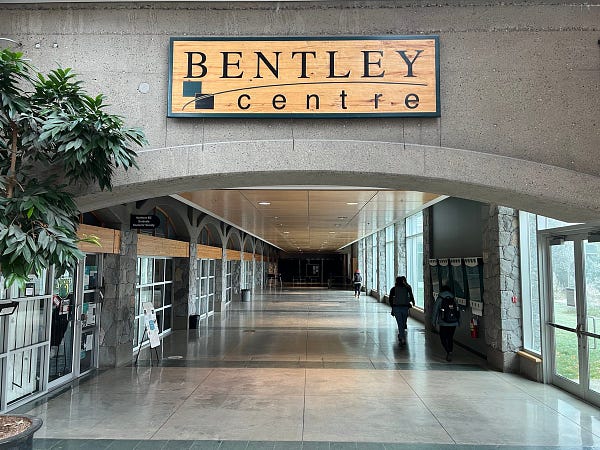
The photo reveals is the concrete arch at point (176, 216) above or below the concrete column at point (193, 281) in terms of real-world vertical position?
above

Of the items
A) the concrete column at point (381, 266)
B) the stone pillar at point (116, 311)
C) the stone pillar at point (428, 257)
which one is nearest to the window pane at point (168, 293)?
the stone pillar at point (116, 311)

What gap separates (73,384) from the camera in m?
6.38

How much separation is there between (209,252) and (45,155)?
10597 mm

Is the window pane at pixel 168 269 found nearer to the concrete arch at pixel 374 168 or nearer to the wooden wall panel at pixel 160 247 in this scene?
the wooden wall panel at pixel 160 247

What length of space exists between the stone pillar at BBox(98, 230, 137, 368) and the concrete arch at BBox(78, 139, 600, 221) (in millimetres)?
3996

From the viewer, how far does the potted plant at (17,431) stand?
9.04 ft

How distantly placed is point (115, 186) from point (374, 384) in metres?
4.56

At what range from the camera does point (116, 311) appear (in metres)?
7.51

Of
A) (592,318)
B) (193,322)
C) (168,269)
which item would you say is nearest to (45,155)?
(592,318)

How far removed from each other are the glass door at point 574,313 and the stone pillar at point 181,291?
8.20 metres

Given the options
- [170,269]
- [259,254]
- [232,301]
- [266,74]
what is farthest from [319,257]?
[266,74]

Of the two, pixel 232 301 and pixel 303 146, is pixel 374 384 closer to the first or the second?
pixel 303 146

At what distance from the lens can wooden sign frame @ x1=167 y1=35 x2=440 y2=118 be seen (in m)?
3.80

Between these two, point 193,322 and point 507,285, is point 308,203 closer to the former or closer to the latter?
point 507,285
